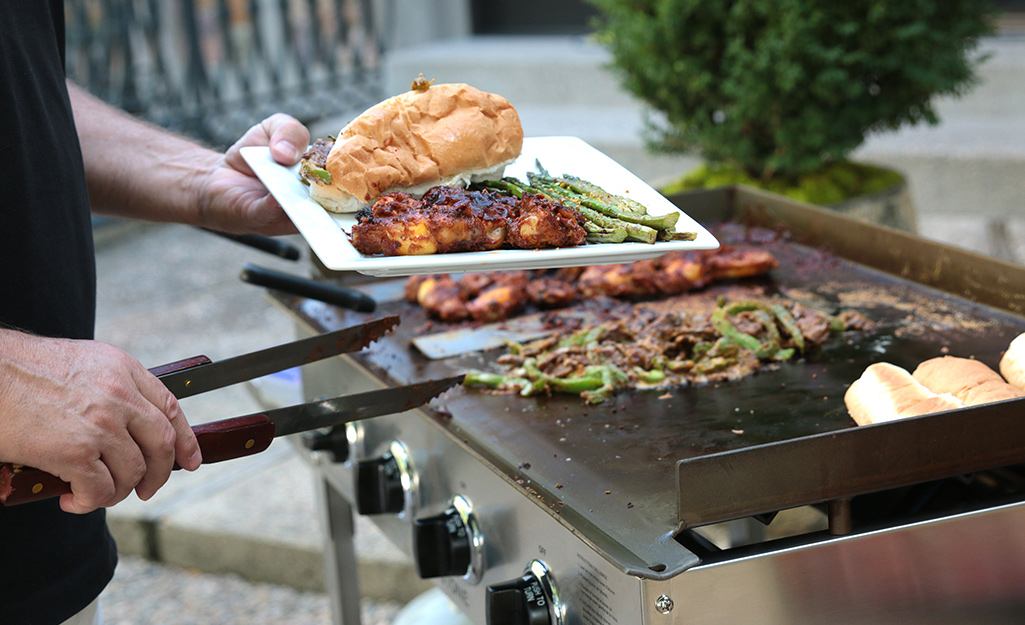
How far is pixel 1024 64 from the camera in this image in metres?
5.19

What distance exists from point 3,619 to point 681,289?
148 centimetres

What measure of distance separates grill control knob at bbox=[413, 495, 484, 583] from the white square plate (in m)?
0.47

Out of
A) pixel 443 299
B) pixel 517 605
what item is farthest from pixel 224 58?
pixel 517 605

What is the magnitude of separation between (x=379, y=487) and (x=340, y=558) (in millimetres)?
841

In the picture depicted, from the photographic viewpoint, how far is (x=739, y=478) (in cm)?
113

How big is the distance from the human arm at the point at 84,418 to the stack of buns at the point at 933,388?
0.98 m

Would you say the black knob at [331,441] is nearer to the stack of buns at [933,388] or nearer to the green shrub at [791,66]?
the stack of buns at [933,388]

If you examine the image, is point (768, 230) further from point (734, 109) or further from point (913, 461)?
point (913, 461)

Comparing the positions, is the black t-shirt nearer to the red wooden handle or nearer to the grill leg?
the red wooden handle

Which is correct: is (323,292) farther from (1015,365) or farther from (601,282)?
(1015,365)

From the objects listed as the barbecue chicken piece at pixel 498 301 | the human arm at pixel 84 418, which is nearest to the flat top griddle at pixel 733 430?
the barbecue chicken piece at pixel 498 301

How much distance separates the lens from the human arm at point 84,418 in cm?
110

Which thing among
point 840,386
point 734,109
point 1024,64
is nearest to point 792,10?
point 734,109

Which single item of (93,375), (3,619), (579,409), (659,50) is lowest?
(3,619)
